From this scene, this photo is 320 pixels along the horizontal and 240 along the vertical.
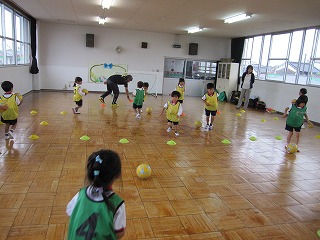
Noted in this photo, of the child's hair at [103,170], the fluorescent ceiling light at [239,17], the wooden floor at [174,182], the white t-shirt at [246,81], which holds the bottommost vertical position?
the wooden floor at [174,182]

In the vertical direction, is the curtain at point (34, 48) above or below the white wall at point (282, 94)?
above

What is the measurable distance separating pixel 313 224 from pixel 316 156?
2.73 metres

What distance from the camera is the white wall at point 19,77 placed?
771cm

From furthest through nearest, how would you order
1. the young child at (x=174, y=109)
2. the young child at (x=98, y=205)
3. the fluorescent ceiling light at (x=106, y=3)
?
the fluorescent ceiling light at (x=106, y=3), the young child at (x=174, y=109), the young child at (x=98, y=205)

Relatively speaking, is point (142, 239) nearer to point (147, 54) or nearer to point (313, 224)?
point (313, 224)

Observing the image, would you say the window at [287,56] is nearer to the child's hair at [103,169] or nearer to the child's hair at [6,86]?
the child's hair at [6,86]

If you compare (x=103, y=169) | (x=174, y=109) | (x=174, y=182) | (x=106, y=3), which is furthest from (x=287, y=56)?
(x=103, y=169)

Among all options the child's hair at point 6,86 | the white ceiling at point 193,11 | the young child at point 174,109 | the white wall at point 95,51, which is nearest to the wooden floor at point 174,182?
the young child at point 174,109

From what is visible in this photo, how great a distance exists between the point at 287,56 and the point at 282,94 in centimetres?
144

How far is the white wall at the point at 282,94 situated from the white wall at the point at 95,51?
406 cm

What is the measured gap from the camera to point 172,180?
350 cm

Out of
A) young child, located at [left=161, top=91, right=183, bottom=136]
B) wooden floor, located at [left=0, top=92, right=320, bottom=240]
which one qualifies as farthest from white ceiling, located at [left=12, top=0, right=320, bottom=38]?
wooden floor, located at [left=0, top=92, right=320, bottom=240]

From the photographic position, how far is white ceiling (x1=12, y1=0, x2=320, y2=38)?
6.55m

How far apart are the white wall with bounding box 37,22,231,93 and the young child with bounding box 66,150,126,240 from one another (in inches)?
476
